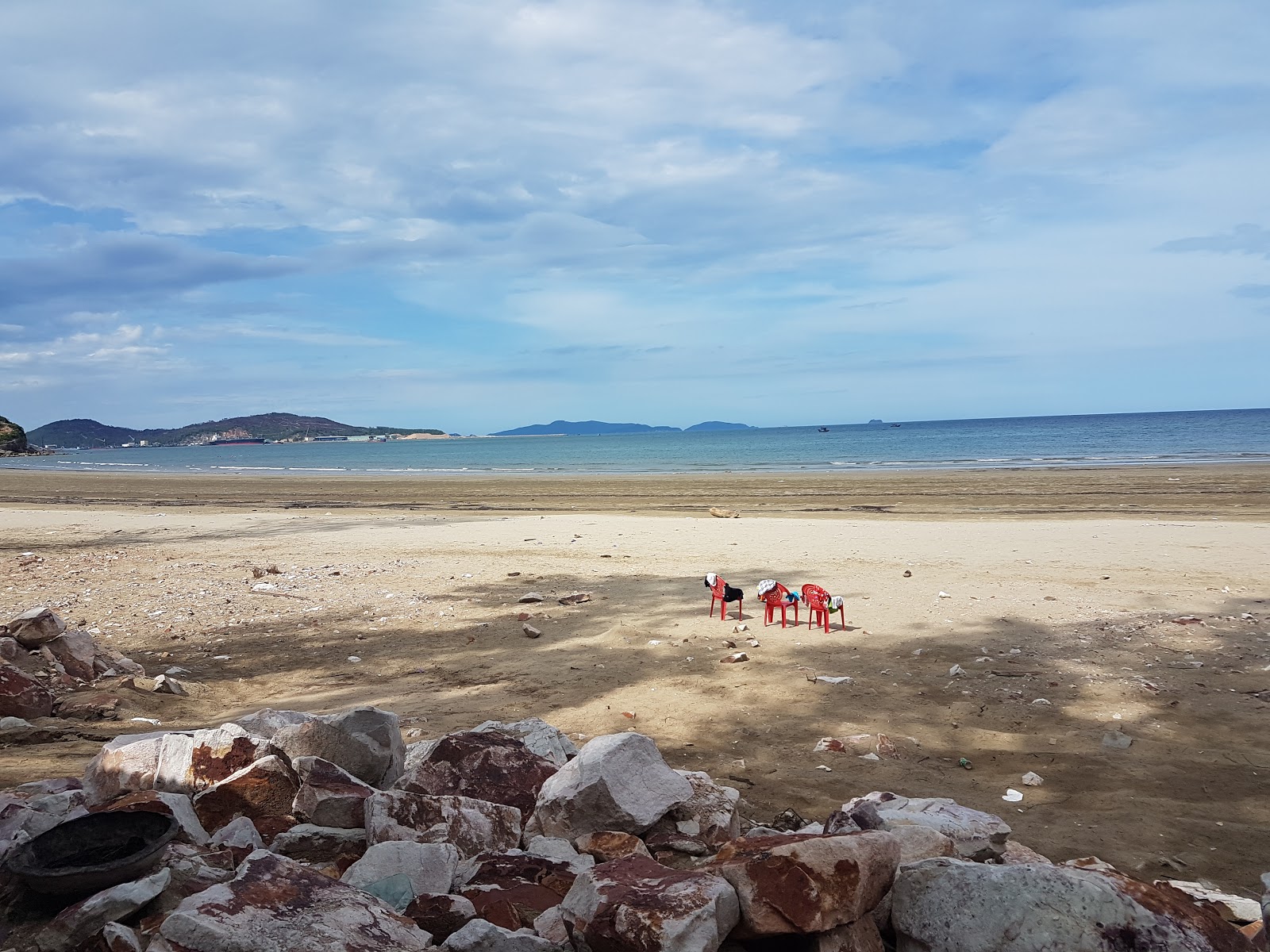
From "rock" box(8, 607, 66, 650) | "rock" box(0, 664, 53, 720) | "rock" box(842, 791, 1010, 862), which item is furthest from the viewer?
"rock" box(8, 607, 66, 650)

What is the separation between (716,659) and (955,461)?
41.4m

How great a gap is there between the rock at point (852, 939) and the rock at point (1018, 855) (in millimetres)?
1006

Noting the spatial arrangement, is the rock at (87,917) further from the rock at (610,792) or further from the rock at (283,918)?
the rock at (610,792)

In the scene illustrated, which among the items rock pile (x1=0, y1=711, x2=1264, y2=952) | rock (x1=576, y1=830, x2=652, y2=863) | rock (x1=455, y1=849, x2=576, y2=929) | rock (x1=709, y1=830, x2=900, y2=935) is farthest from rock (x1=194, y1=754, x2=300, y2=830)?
rock (x1=709, y1=830, x2=900, y2=935)

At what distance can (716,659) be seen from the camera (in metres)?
7.45

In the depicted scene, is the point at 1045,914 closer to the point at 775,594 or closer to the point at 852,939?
the point at 852,939

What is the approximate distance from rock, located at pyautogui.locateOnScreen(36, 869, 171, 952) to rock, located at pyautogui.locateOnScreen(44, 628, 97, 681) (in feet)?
14.7

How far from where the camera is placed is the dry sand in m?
4.84

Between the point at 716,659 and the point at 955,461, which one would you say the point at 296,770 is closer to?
the point at 716,659

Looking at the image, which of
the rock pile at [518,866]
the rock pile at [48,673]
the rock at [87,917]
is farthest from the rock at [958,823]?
the rock pile at [48,673]

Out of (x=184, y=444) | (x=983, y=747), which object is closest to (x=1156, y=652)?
(x=983, y=747)

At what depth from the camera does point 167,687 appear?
6.71 m

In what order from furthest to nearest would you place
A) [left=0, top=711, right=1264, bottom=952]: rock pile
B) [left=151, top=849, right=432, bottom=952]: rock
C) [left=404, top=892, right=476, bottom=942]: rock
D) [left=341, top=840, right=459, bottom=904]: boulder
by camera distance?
[left=341, top=840, right=459, bottom=904]: boulder
[left=404, top=892, right=476, bottom=942]: rock
[left=0, top=711, right=1264, bottom=952]: rock pile
[left=151, top=849, right=432, bottom=952]: rock

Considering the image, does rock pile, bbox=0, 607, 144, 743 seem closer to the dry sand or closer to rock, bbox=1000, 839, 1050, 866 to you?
the dry sand
